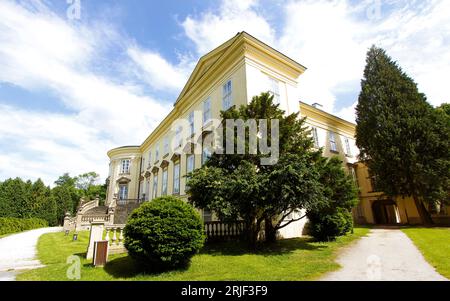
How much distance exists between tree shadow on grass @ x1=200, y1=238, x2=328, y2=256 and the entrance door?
1648cm

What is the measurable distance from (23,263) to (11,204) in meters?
33.0

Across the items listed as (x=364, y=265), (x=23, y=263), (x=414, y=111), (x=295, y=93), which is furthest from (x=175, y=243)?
(x=414, y=111)

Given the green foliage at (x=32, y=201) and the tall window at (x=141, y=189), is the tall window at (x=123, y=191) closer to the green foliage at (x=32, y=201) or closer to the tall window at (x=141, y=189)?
the tall window at (x=141, y=189)

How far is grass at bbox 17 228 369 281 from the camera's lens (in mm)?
6234

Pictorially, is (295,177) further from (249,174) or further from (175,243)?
(175,243)

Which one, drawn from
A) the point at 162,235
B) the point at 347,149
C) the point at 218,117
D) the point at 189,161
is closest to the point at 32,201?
the point at 189,161

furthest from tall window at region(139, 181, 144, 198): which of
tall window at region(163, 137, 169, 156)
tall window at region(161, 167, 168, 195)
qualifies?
tall window at region(163, 137, 169, 156)

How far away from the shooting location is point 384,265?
263 inches

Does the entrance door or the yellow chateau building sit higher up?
the yellow chateau building

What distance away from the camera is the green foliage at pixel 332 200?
395 inches

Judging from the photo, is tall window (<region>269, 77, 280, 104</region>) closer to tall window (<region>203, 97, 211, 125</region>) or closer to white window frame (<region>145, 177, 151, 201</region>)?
tall window (<region>203, 97, 211, 125</region>)

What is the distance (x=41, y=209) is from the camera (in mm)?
36500

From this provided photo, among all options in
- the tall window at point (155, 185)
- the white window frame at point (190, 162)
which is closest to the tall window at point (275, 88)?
the white window frame at point (190, 162)

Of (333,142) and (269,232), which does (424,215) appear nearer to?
(333,142)
